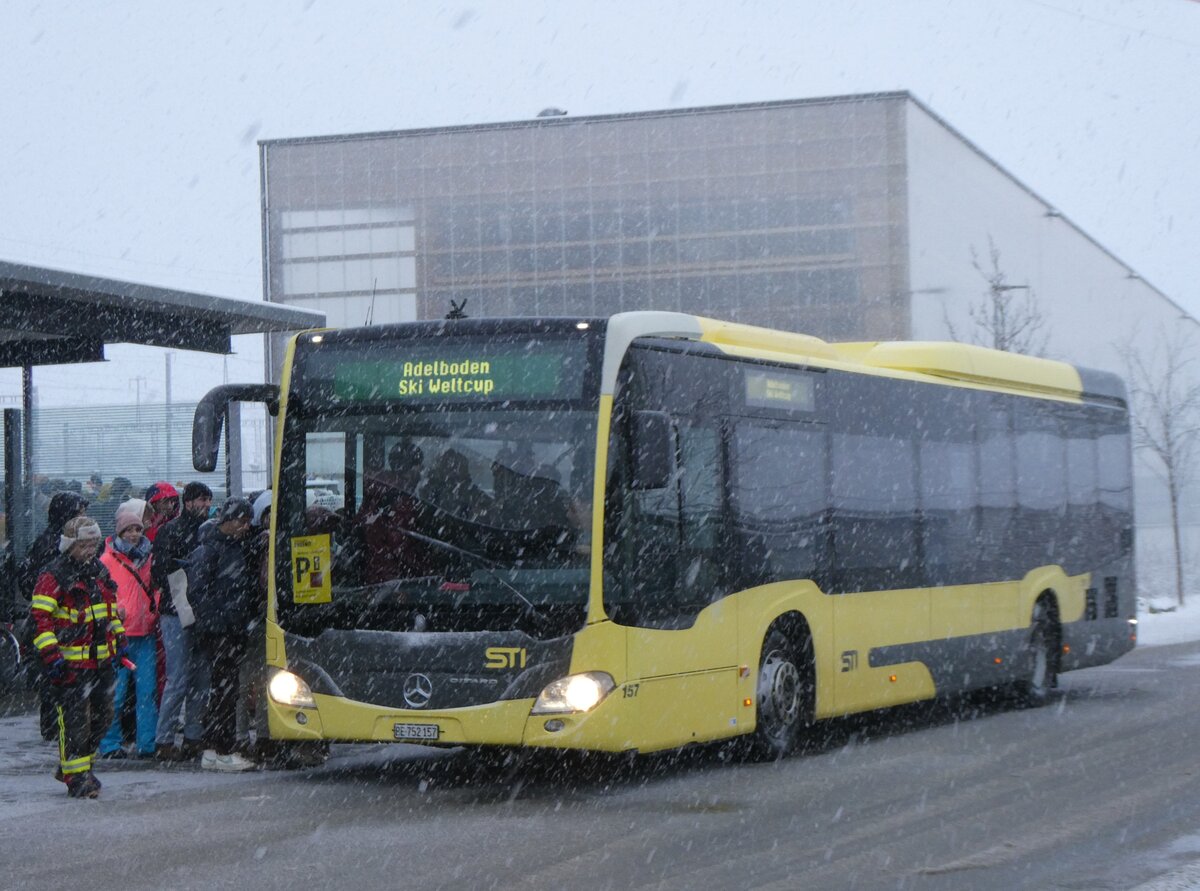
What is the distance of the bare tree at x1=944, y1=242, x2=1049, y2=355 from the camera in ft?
112

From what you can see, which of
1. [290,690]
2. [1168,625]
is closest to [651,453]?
[290,690]

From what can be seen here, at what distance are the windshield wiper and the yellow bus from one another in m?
0.01

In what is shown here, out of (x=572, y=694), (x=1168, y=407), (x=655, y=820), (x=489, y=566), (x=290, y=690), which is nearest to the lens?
(x=655, y=820)

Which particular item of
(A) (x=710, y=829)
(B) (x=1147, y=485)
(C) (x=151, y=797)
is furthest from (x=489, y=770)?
(B) (x=1147, y=485)

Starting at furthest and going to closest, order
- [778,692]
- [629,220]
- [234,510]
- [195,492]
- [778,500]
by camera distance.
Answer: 1. [629,220]
2. [195,492]
3. [778,500]
4. [778,692]
5. [234,510]

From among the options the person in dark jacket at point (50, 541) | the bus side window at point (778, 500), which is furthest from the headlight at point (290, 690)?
the bus side window at point (778, 500)

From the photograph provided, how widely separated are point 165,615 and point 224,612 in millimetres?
667

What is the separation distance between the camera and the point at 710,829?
29.7 feet

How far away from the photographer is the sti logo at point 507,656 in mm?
10234

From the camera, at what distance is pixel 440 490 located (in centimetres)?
1055

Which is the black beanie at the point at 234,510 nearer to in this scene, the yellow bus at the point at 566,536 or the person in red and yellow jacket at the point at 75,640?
the yellow bus at the point at 566,536

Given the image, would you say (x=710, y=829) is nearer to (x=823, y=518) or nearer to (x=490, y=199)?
(x=823, y=518)

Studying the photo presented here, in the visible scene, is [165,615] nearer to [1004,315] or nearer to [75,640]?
[75,640]

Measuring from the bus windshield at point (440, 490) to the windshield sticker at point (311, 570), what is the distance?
1 centimetres
